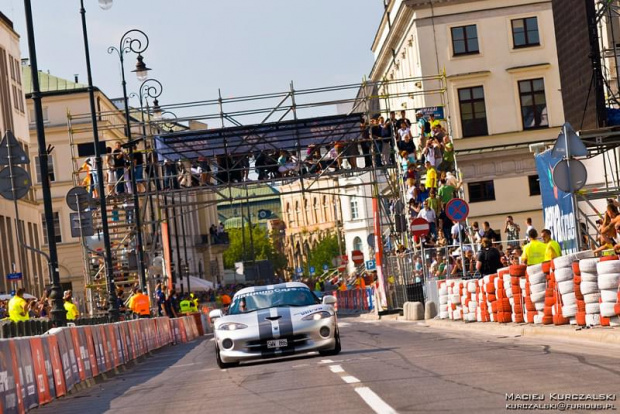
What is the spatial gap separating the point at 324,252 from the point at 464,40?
322ft

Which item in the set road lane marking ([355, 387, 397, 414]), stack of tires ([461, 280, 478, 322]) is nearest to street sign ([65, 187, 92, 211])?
stack of tires ([461, 280, 478, 322])

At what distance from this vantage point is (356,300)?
68312mm

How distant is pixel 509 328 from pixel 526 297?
77cm

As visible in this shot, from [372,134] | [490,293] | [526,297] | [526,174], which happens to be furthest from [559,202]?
[526,174]

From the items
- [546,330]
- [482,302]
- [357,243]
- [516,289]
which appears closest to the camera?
[546,330]

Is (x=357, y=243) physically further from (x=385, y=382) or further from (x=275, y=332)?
(x=385, y=382)

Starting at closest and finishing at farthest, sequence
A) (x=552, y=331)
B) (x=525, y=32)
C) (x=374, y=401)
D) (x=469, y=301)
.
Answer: (x=374, y=401) → (x=552, y=331) → (x=469, y=301) → (x=525, y=32)

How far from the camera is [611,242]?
22906mm

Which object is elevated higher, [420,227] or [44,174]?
[44,174]

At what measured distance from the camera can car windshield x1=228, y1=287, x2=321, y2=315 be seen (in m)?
22.0

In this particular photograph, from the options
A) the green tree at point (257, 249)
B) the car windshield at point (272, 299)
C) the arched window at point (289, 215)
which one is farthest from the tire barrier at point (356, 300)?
the arched window at point (289, 215)

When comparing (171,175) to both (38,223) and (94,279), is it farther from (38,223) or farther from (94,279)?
(38,223)

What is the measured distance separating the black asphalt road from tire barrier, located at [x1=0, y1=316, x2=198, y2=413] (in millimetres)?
332

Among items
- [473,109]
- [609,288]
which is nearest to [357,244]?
[473,109]
